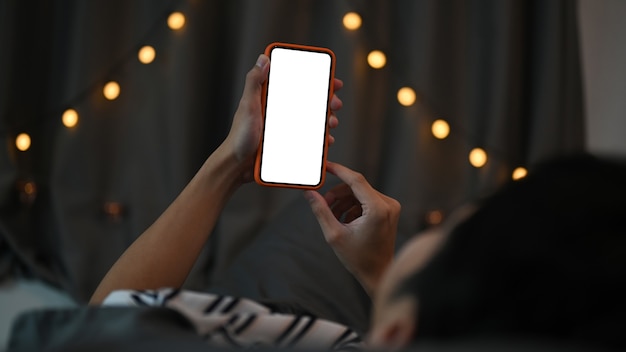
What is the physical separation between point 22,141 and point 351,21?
69cm

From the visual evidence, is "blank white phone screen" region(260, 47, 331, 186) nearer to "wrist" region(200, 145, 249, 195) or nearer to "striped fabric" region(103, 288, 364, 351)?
"wrist" region(200, 145, 249, 195)

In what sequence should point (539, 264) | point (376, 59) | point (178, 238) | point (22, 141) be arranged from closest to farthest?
point (539, 264), point (178, 238), point (22, 141), point (376, 59)

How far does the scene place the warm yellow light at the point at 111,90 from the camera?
1604 millimetres

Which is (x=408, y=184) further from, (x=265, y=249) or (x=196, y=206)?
(x=196, y=206)

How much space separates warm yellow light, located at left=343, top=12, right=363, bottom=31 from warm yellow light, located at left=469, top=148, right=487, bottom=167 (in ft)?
1.18

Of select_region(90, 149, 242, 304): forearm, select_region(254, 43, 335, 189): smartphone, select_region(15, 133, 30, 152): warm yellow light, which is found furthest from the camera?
select_region(15, 133, 30, 152): warm yellow light

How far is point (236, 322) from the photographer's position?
28.0 inches

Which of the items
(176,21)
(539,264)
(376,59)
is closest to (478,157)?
(376,59)

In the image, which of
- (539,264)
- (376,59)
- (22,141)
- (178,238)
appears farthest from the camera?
(376,59)

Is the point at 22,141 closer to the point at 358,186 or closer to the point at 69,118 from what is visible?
the point at 69,118

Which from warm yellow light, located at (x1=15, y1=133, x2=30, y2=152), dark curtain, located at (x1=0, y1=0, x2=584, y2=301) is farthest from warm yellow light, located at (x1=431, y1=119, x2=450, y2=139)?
warm yellow light, located at (x1=15, y1=133, x2=30, y2=152)

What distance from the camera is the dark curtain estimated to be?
1.58 meters

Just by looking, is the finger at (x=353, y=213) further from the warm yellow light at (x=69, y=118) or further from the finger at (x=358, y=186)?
the warm yellow light at (x=69, y=118)

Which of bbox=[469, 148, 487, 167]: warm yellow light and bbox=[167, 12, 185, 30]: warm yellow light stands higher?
bbox=[167, 12, 185, 30]: warm yellow light
